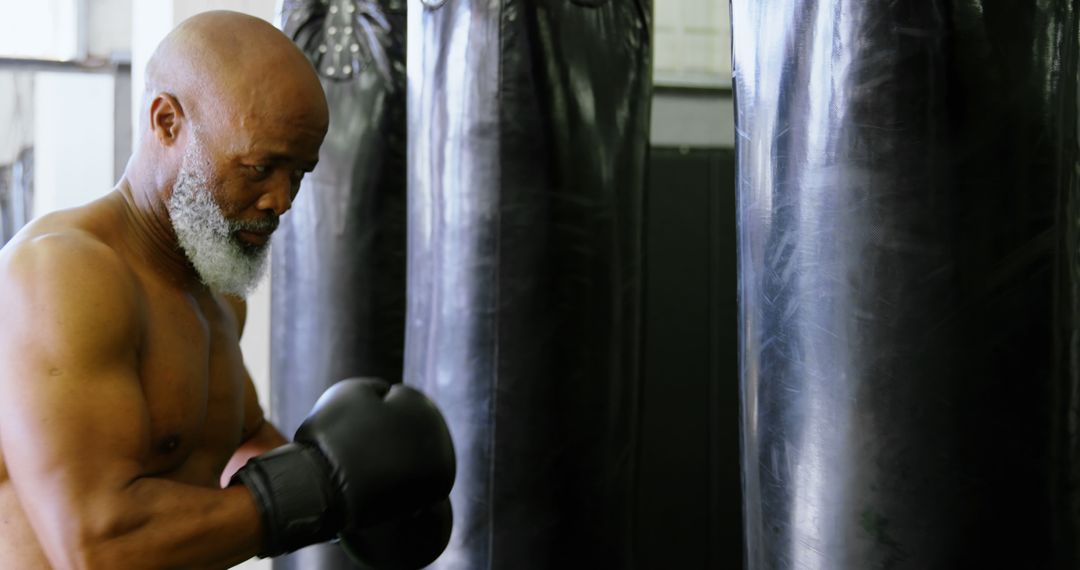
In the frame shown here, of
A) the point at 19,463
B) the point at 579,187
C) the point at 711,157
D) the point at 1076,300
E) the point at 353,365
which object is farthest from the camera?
the point at 711,157

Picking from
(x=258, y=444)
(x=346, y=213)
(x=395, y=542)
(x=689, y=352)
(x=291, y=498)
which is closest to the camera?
(x=291, y=498)

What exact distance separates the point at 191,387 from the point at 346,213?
114 cm

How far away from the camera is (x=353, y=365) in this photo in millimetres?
2438

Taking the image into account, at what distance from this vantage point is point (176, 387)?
129cm

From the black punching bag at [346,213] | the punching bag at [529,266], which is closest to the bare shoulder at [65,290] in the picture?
the punching bag at [529,266]

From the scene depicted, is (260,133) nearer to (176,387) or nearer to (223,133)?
(223,133)

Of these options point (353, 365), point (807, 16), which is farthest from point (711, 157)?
point (807, 16)

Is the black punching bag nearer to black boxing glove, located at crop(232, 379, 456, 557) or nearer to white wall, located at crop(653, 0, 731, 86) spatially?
black boxing glove, located at crop(232, 379, 456, 557)

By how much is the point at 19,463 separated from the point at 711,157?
3.02 meters

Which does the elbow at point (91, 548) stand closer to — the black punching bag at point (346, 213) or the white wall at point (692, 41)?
the black punching bag at point (346, 213)

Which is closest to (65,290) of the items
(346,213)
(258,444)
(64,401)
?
(64,401)

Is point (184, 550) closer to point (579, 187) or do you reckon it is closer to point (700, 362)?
point (579, 187)

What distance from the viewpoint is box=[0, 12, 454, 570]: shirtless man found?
1.13 m

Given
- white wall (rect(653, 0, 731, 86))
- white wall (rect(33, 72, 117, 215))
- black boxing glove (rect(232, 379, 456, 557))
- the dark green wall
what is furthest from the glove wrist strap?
white wall (rect(33, 72, 117, 215))
